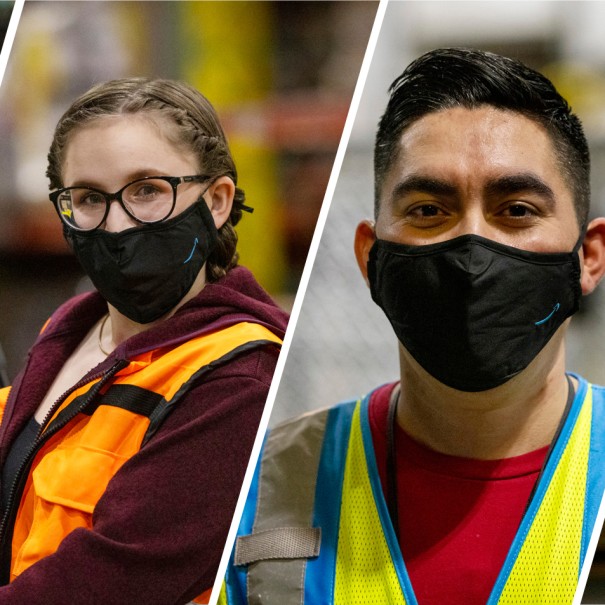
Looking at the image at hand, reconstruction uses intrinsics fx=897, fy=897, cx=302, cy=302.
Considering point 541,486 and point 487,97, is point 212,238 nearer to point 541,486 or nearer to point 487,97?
point 487,97

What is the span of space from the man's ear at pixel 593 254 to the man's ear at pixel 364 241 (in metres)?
0.36

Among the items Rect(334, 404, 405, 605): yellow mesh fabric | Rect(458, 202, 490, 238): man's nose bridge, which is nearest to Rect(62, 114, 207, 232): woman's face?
Rect(458, 202, 490, 238): man's nose bridge

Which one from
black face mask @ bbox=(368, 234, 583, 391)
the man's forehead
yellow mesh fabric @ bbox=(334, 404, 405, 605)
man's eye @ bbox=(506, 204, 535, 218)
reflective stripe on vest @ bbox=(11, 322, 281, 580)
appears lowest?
yellow mesh fabric @ bbox=(334, 404, 405, 605)

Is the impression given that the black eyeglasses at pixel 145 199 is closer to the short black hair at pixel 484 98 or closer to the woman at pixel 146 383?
the woman at pixel 146 383

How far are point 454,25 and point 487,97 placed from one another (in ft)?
1.19

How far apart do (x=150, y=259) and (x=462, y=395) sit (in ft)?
1.89

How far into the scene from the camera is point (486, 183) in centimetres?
142

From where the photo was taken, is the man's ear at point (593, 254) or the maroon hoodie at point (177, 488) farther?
the man's ear at point (593, 254)

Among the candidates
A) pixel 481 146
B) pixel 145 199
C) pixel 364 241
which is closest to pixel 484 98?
pixel 481 146

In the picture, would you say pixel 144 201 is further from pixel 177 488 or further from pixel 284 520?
pixel 284 520

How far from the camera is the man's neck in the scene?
153cm

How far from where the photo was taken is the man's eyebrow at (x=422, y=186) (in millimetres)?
1439

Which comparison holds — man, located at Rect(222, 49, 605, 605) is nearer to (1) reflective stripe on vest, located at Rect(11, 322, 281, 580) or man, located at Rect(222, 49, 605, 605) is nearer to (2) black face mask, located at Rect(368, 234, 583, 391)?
(2) black face mask, located at Rect(368, 234, 583, 391)

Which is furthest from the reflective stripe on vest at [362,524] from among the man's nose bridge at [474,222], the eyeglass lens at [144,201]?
the eyeglass lens at [144,201]
